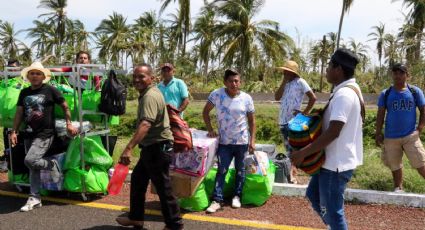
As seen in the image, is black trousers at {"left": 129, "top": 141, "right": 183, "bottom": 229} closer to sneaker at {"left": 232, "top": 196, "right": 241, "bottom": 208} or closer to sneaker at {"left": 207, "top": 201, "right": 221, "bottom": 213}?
sneaker at {"left": 207, "top": 201, "right": 221, "bottom": 213}

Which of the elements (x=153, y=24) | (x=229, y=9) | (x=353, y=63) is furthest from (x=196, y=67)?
(x=353, y=63)

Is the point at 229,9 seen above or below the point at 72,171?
above

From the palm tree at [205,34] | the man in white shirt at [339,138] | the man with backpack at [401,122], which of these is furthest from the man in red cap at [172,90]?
the palm tree at [205,34]

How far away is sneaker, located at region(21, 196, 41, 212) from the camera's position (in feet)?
15.7

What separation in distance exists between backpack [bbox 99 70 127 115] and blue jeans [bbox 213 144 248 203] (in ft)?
4.35

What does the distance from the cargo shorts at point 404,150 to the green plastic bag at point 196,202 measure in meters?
2.41

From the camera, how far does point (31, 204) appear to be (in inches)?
190

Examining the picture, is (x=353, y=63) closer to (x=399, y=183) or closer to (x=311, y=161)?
(x=311, y=161)

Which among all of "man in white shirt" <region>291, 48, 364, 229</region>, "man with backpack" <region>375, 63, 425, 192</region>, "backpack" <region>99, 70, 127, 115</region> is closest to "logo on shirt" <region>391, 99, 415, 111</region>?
"man with backpack" <region>375, 63, 425, 192</region>

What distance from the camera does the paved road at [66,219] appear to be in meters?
4.30

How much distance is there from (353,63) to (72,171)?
11.9ft

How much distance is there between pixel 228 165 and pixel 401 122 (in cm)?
221

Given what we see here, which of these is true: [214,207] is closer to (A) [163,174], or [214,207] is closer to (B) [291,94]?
(A) [163,174]

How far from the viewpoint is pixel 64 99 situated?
5020 millimetres
